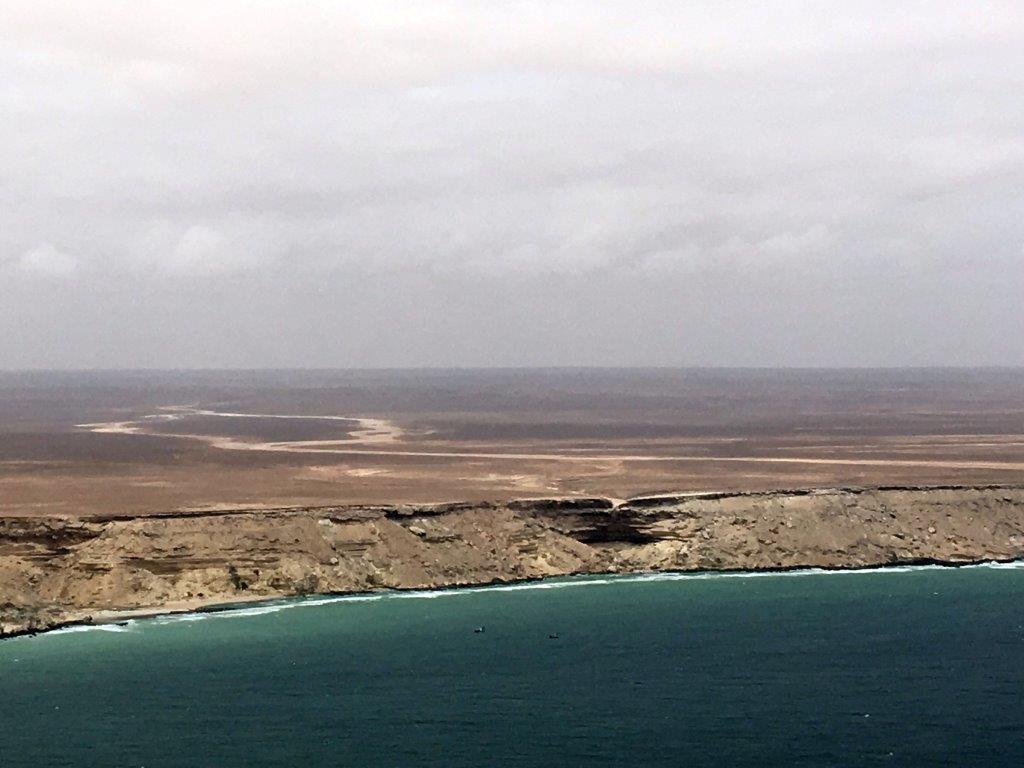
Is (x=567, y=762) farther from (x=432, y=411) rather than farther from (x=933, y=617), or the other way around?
(x=432, y=411)

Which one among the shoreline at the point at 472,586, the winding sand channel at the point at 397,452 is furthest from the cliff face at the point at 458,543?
the winding sand channel at the point at 397,452

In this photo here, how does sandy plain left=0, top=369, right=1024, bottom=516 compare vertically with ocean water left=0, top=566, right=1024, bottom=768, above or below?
above

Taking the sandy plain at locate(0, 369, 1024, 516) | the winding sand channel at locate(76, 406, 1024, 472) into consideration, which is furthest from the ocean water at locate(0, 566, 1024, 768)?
the winding sand channel at locate(76, 406, 1024, 472)

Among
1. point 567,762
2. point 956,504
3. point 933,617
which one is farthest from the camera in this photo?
point 956,504

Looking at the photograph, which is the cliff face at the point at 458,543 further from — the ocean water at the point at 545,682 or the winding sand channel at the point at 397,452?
the winding sand channel at the point at 397,452

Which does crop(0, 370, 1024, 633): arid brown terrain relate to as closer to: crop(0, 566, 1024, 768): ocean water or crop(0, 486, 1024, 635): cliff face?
crop(0, 486, 1024, 635): cliff face

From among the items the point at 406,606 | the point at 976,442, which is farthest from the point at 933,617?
the point at 976,442

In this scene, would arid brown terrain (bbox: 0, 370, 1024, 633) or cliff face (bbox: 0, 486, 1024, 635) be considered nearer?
cliff face (bbox: 0, 486, 1024, 635)
